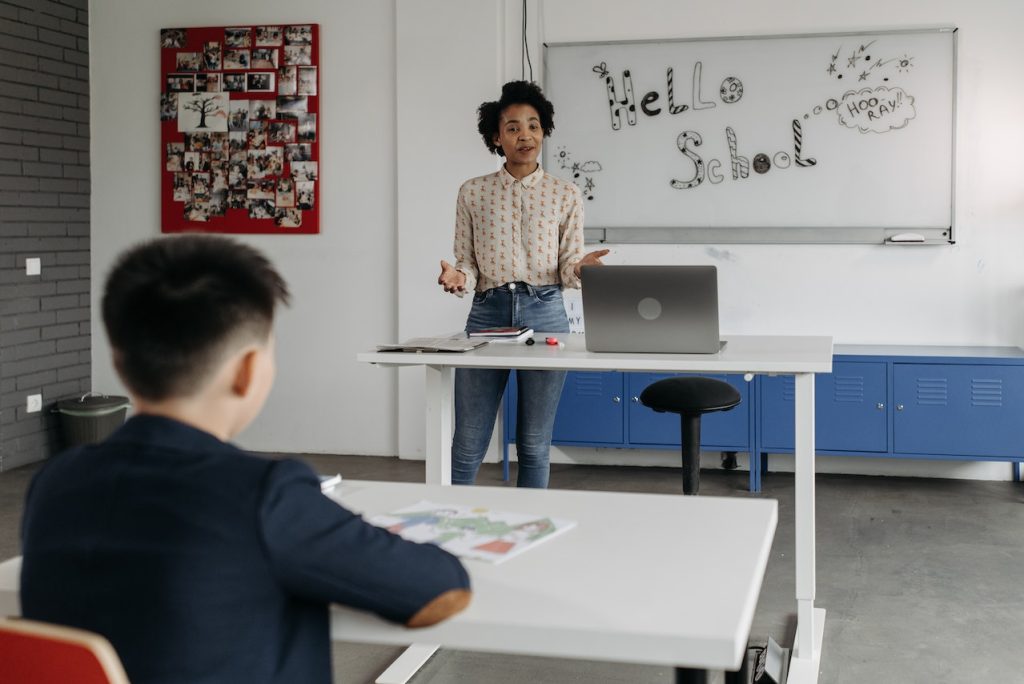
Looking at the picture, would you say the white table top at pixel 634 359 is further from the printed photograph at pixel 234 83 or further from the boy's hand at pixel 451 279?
the printed photograph at pixel 234 83

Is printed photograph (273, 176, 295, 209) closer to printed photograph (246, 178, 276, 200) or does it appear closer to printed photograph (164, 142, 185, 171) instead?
printed photograph (246, 178, 276, 200)

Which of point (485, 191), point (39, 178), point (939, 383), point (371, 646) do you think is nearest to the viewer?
point (371, 646)

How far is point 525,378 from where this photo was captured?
350 centimetres

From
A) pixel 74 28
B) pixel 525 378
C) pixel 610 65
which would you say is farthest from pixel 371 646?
pixel 74 28

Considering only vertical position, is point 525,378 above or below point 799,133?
below

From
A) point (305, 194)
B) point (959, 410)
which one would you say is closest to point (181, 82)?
point (305, 194)

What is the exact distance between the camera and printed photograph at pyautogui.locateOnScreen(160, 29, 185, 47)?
243 inches

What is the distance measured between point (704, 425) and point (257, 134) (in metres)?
2.84

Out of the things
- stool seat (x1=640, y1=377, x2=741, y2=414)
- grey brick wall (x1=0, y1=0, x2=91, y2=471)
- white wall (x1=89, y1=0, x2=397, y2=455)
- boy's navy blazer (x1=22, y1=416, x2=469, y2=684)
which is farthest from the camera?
white wall (x1=89, y1=0, x2=397, y2=455)

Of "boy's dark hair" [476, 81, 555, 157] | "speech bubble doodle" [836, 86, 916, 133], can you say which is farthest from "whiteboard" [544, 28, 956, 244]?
"boy's dark hair" [476, 81, 555, 157]

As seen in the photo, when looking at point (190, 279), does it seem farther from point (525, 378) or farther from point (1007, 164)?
point (1007, 164)

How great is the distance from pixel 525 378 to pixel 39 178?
11.8ft

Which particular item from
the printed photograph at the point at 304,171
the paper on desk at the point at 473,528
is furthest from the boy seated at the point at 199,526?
the printed photograph at the point at 304,171

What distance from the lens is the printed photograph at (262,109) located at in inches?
239
